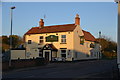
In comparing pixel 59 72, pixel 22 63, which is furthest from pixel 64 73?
pixel 22 63

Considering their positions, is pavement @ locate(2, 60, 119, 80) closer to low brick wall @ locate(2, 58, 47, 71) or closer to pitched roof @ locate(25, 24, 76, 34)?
low brick wall @ locate(2, 58, 47, 71)

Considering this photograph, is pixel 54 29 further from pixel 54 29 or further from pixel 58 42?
pixel 58 42

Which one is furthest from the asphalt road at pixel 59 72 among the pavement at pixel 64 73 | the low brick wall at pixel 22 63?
the low brick wall at pixel 22 63

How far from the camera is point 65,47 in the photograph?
39000 millimetres

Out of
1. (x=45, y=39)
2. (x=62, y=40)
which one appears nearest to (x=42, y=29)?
(x=45, y=39)

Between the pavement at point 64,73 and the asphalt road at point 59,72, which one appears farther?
the asphalt road at point 59,72

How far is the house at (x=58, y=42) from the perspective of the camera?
127ft

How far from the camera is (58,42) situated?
3984 centimetres

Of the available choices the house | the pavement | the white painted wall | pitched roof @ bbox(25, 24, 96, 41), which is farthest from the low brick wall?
the white painted wall

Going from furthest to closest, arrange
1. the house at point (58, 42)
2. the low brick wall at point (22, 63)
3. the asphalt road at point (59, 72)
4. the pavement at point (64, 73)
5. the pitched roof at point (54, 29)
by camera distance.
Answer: the pitched roof at point (54, 29) → the house at point (58, 42) → the low brick wall at point (22, 63) → the asphalt road at point (59, 72) → the pavement at point (64, 73)

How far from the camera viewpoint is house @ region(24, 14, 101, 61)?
127 ft

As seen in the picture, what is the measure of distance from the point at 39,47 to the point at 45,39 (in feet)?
6.94

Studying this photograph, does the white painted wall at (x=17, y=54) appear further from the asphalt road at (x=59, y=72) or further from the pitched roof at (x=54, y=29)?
the asphalt road at (x=59, y=72)

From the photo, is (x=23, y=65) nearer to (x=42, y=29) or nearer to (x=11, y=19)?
(x=11, y=19)
